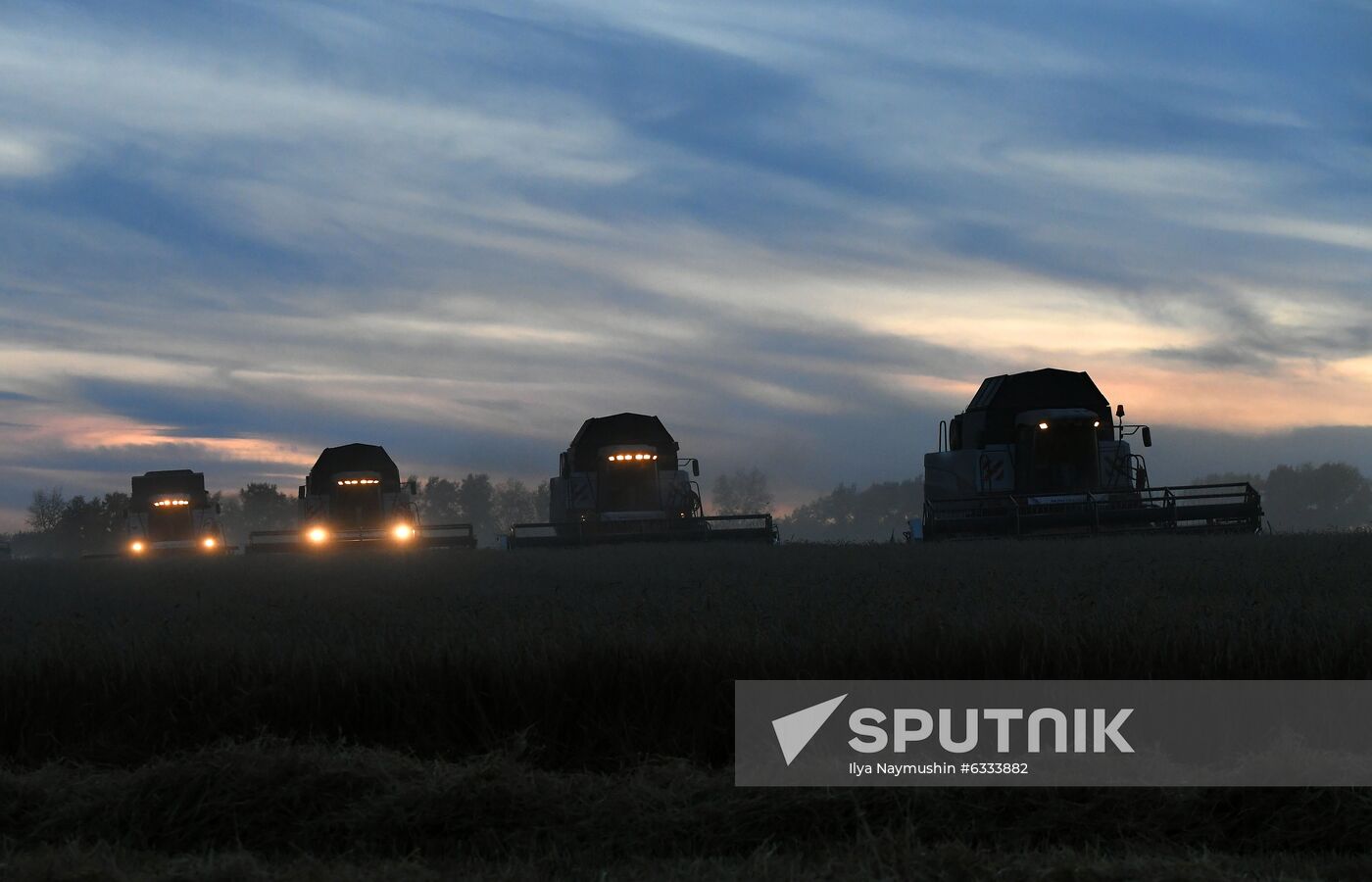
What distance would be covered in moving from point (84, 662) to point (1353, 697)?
7.39 meters

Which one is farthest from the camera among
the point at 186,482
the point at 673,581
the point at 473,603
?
the point at 186,482

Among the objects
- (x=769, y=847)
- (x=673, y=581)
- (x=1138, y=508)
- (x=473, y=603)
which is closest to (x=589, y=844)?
(x=769, y=847)

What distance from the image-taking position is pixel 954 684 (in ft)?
22.7

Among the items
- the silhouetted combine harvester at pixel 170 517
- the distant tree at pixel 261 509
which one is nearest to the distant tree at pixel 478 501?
the distant tree at pixel 261 509

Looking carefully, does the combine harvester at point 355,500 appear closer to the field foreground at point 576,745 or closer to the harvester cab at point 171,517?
the harvester cab at point 171,517

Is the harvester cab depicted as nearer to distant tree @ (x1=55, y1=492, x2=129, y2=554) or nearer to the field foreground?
the field foreground

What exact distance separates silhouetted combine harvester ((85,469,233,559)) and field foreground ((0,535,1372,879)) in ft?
126

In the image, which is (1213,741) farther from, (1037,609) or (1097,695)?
(1037,609)

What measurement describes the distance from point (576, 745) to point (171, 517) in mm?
45379

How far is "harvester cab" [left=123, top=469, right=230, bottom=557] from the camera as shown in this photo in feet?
155

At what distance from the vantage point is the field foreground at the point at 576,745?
5.32 m

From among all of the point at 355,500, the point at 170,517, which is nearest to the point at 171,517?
the point at 170,517

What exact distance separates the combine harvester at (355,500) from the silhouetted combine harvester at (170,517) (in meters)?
6.52

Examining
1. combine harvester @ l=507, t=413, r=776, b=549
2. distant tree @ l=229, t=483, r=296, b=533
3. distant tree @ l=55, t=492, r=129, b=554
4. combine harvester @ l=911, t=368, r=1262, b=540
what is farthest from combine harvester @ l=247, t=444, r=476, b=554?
distant tree @ l=229, t=483, r=296, b=533
